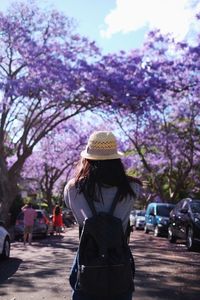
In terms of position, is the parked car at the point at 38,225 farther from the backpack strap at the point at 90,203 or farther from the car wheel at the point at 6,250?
the backpack strap at the point at 90,203

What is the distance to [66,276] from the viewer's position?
1077 centimetres

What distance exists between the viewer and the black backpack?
3.43 metres

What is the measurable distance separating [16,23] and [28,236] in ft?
31.0

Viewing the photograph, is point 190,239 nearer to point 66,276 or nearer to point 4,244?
point 4,244

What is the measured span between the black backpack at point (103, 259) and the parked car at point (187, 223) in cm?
1382

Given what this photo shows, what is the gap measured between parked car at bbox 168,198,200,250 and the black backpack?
13818 millimetres

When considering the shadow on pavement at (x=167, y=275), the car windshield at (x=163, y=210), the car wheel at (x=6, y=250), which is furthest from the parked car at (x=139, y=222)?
the car wheel at (x=6, y=250)

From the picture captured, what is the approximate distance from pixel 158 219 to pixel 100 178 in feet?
76.3

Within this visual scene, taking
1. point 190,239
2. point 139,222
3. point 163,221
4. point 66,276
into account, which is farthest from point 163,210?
point 66,276

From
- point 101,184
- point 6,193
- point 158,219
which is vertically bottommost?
point 101,184

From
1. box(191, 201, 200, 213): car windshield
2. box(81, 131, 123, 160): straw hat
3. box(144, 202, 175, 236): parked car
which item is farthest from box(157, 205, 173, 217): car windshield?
box(81, 131, 123, 160): straw hat

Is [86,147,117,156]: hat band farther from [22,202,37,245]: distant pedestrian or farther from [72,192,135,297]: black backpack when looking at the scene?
[22,202,37,245]: distant pedestrian

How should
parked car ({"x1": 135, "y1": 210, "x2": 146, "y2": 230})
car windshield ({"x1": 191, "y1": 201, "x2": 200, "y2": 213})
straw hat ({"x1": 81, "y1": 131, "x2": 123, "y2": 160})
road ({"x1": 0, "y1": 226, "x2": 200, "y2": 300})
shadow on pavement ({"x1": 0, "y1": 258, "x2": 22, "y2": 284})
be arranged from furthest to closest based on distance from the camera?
parked car ({"x1": 135, "y1": 210, "x2": 146, "y2": 230}), car windshield ({"x1": 191, "y1": 201, "x2": 200, "y2": 213}), shadow on pavement ({"x1": 0, "y1": 258, "x2": 22, "y2": 284}), road ({"x1": 0, "y1": 226, "x2": 200, "y2": 300}), straw hat ({"x1": 81, "y1": 131, "x2": 123, "y2": 160})

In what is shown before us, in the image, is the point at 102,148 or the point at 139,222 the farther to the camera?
the point at 139,222
